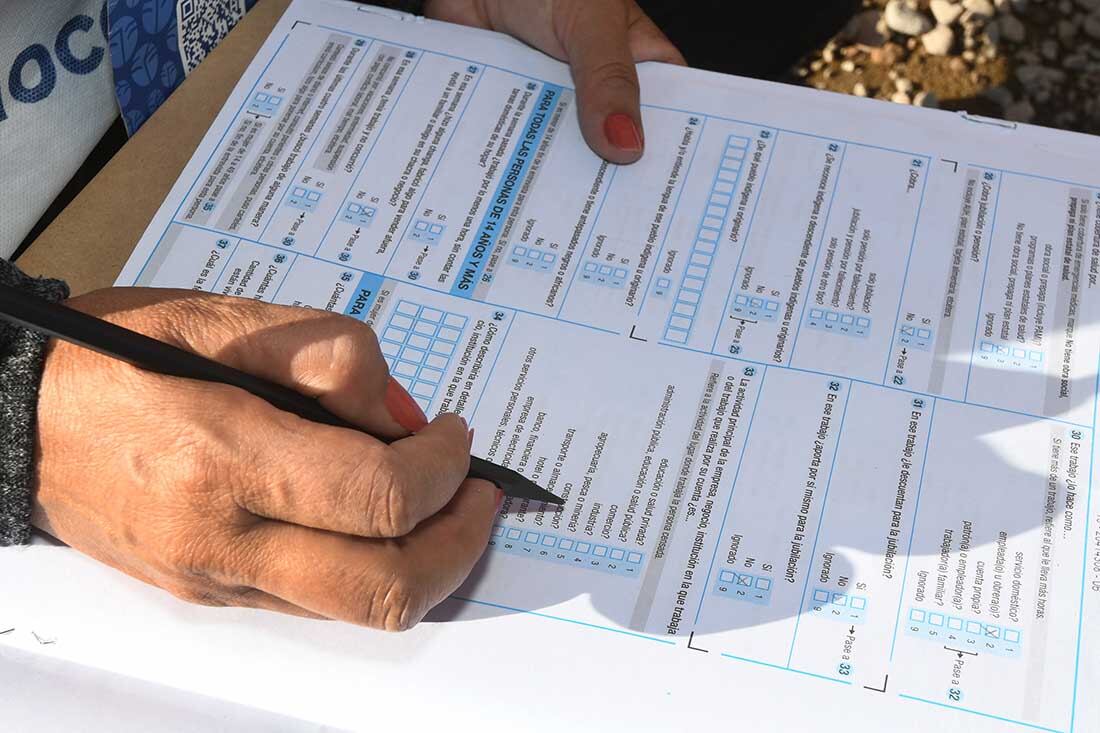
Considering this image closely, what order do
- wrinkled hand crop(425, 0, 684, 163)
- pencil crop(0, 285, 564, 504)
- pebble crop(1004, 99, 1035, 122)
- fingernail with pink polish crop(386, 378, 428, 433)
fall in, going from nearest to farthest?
pencil crop(0, 285, 564, 504) → fingernail with pink polish crop(386, 378, 428, 433) → wrinkled hand crop(425, 0, 684, 163) → pebble crop(1004, 99, 1035, 122)

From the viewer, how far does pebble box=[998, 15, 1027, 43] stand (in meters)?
1.57

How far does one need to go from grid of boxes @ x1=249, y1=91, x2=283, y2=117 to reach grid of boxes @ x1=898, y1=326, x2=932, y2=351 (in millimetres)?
469

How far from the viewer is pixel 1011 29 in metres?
1.57

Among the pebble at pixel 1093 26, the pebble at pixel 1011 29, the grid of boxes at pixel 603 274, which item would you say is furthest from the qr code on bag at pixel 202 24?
the pebble at pixel 1093 26

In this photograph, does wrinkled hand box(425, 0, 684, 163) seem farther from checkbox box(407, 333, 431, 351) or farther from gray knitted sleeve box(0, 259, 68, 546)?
gray knitted sleeve box(0, 259, 68, 546)

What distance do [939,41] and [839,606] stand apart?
47.6 inches

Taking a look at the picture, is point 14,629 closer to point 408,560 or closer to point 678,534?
point 408,560

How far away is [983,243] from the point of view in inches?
28.3

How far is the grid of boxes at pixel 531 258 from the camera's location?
2.37 feet

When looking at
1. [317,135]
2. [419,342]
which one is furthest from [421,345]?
[317,135]

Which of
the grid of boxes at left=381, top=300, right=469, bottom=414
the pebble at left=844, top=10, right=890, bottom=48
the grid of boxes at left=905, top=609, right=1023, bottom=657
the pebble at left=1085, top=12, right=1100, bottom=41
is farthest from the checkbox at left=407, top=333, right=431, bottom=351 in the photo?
the pebble at left=1085, top=12, right=1100, bottom=41

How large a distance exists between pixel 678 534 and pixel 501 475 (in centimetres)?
10

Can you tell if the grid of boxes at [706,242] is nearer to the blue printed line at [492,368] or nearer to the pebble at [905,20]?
the blue printed line at [492,368]

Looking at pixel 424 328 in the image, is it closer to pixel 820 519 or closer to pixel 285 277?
pixel 285 277
